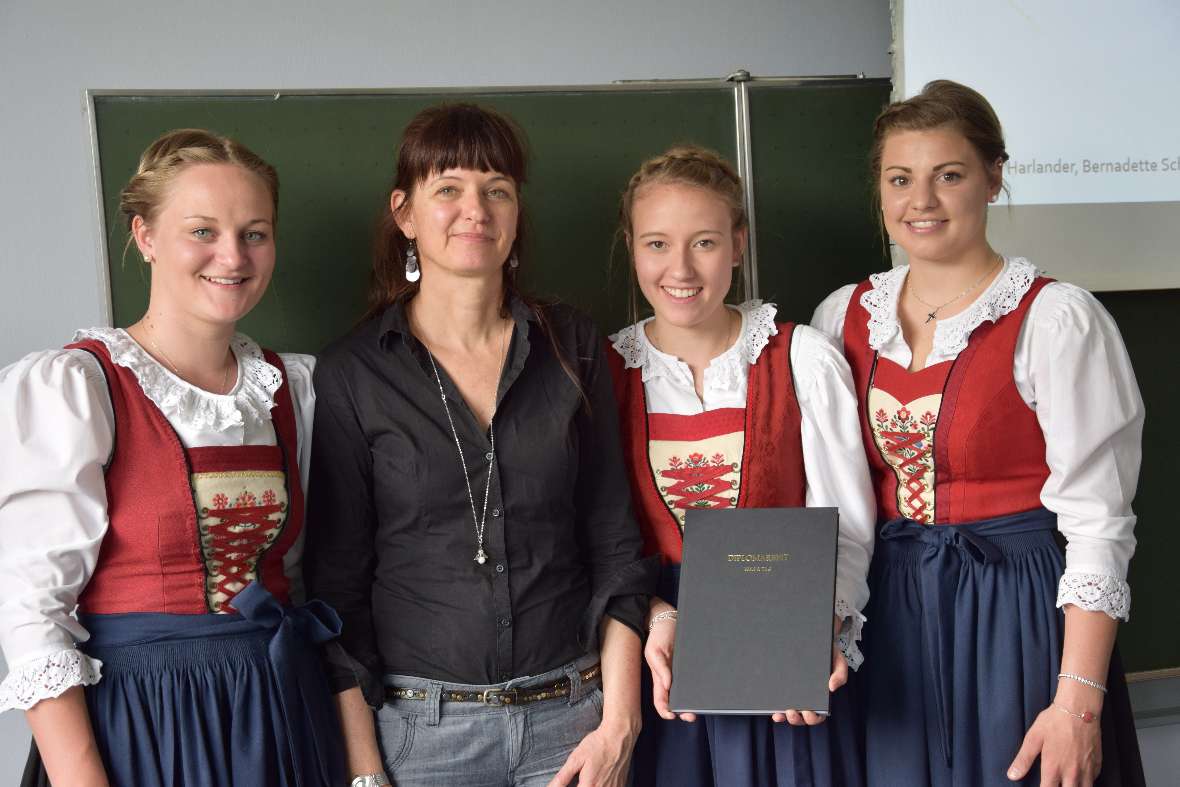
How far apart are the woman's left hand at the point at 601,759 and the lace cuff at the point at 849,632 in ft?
1.28

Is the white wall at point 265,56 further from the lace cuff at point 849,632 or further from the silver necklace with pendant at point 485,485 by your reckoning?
the lace cuff at point 849,632

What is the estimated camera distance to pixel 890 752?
1.88 metres

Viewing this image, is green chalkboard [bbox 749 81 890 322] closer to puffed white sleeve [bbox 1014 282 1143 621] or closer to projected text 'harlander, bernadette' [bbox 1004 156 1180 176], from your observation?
projected text 'harlander, bernadette' [bbox 1004 156 1180 176]

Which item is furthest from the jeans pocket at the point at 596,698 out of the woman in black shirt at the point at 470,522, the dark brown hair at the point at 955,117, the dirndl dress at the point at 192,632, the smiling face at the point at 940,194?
the dark brown hair at the point at 955,117

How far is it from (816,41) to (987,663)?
2.07 meters

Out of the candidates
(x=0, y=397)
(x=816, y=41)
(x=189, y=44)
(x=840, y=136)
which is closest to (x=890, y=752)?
(x=840, y=136)

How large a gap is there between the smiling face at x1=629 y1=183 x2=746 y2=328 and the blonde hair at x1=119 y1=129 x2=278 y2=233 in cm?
68

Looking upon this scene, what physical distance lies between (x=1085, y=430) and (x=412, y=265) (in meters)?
1.13

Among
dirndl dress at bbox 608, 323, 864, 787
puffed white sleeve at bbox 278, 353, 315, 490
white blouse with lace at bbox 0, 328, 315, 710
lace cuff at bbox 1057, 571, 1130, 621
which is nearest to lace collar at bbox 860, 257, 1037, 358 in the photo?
dirndl dress at bbox 608, 323, 864, 787

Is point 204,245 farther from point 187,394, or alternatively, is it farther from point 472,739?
point 472,739

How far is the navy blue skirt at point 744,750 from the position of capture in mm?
1810

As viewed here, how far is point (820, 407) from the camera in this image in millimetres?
1909

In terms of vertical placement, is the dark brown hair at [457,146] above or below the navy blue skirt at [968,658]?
above

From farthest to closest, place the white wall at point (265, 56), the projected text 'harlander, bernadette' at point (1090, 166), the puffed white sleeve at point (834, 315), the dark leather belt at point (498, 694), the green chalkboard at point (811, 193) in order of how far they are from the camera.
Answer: the white wall at point (265, 56) → the projected text 'harlander, bernadette' at point (1090, 166) → the green chalkboard at point (811, 193) → the puffed white sleeve at point (834, 315) → the dark leather belt at point (498, 694)
